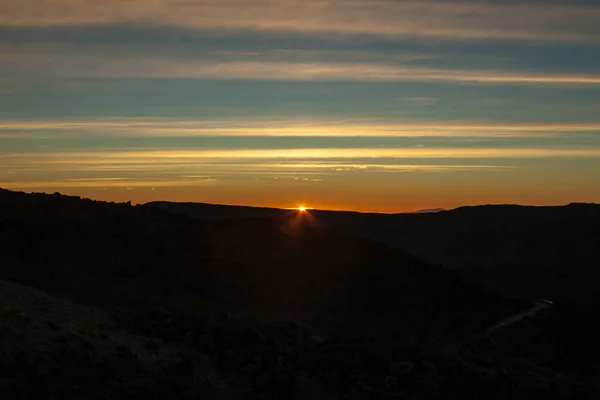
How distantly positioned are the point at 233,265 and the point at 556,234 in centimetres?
6281

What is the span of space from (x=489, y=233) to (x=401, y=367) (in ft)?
246

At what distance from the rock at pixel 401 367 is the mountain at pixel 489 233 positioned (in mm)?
38822

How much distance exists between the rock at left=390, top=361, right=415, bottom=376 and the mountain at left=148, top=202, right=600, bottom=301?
38822 millimetres

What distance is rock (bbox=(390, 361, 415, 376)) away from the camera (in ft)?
48.4

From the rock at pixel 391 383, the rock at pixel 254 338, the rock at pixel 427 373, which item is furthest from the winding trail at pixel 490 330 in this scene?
the rock at pixel 254 338

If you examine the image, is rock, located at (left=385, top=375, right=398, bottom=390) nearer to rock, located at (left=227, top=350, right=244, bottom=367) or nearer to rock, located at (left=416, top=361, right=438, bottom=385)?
rock, located at (left=416, top=361, right=438, bottom=385)

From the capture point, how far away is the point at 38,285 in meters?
21.0

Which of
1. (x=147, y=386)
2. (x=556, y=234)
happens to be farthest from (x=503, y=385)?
(x=556, y=234)

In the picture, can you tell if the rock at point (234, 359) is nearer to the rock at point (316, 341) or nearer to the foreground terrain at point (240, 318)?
the foreground terrain at point (240, 318)

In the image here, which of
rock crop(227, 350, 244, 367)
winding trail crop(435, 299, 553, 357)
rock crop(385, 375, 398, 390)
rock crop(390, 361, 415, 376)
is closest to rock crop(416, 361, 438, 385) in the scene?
rock crop(390, 361, 415, 376)

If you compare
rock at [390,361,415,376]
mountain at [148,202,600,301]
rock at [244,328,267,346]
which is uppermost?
mountain at [148,202,600,301]

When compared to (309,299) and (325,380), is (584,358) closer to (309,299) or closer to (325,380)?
(309,299)

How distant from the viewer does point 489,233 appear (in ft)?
287

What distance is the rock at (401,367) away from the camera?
1477cm
